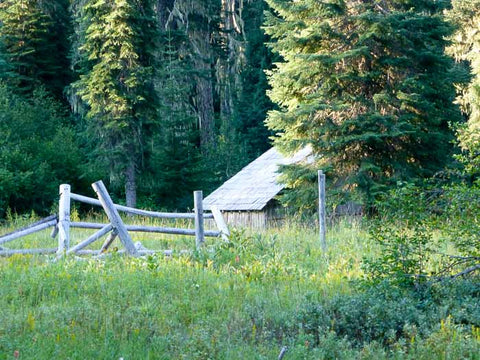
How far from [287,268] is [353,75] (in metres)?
9.46

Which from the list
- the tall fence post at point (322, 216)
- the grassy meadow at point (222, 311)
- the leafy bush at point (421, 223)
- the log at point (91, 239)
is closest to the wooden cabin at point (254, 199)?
the tall fence post at point (322, 216)

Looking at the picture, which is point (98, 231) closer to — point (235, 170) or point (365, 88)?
point (365, 88)

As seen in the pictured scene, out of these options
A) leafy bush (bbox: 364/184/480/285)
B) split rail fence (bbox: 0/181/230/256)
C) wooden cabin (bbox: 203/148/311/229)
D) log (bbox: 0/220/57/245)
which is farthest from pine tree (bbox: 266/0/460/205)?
leafy bush (bbox: 364/184/480/285)

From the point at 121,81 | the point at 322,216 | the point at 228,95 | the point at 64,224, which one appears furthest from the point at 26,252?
the point at 228,95

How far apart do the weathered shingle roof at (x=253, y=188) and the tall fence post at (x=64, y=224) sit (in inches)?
349

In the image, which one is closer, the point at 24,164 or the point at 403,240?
the point at 403,240

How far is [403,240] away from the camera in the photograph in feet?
29.1

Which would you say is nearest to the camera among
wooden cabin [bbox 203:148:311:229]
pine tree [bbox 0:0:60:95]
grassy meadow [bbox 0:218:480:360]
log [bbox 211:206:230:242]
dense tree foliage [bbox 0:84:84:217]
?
grassy meadow [bbox 0:218:480:360]

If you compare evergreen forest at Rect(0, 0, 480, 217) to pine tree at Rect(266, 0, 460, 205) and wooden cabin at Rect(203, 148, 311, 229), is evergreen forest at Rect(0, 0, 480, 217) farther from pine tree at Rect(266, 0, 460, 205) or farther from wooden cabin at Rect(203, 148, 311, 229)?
wooden cabin at Rect(203, 148, 311, 229)

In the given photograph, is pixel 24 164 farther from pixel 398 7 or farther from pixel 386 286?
pixel 386 286

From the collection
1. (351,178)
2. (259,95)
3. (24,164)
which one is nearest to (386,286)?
(351,178)

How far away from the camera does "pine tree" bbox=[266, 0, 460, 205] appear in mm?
18375

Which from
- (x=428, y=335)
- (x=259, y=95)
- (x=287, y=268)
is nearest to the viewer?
(x=428, y=335)

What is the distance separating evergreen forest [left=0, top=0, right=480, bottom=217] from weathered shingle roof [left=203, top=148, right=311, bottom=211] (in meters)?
1.53
